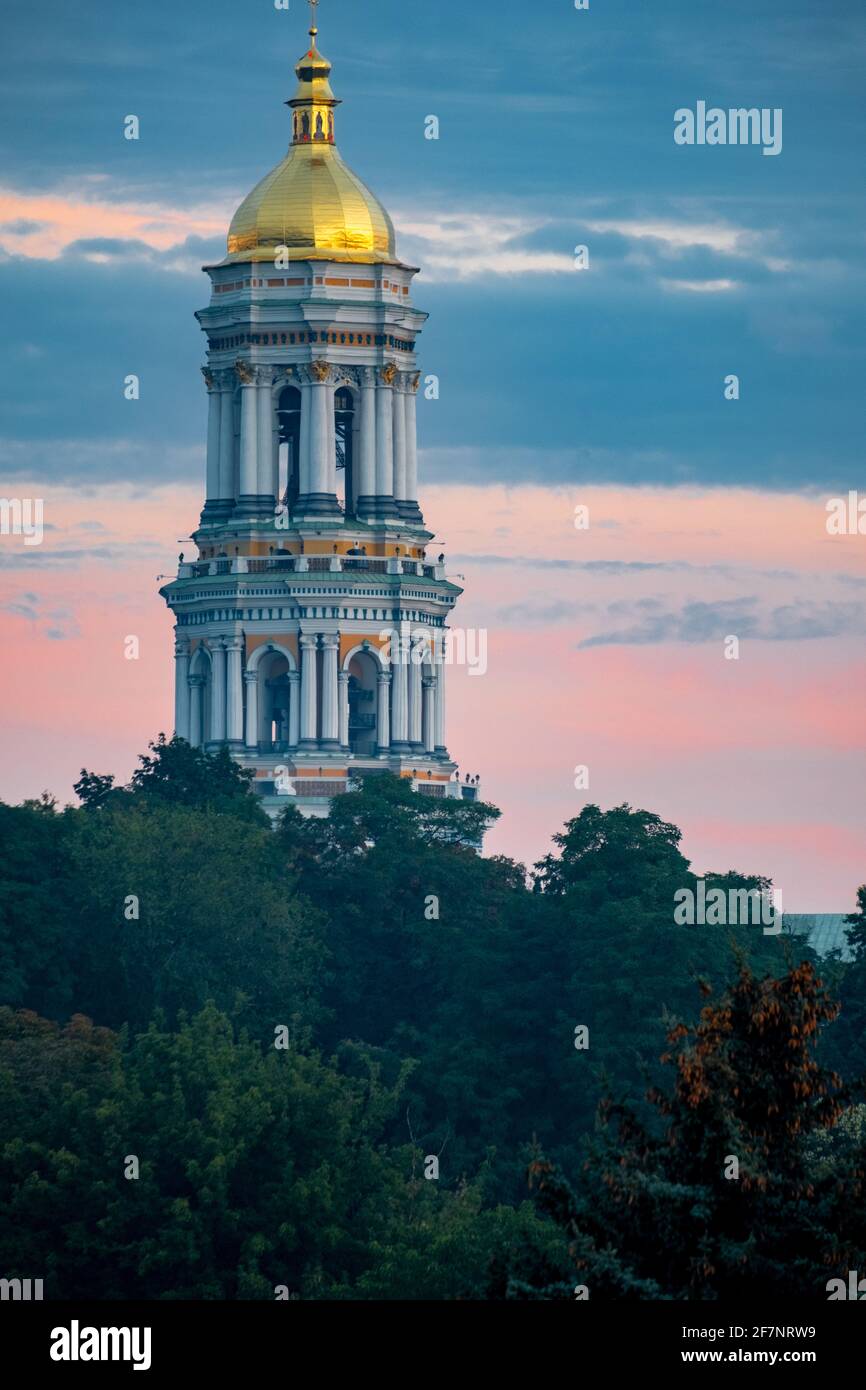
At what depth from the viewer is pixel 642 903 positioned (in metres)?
125

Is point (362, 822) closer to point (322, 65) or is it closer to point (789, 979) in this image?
point (322, 65)

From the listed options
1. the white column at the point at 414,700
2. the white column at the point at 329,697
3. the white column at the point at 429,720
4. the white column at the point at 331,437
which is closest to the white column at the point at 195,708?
the white column at the point at 329,697

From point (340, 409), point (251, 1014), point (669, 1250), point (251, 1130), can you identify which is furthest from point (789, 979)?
point (340, 409)

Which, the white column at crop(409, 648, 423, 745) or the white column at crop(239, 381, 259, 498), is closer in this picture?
the white column at crop(239, 381, 259, 498)

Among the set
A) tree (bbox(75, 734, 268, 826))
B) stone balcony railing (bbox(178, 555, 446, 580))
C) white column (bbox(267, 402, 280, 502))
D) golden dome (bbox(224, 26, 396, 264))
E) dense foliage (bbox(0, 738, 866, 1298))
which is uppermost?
golden dome (bbox(224, 26, 396, 264))

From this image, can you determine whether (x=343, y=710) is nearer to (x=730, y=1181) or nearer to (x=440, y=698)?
(x=440, y=698)

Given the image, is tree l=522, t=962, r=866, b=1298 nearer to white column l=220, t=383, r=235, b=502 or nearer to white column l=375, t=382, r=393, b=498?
white column l=375, t=382, r=393, b=498

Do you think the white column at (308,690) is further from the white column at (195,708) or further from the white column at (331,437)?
the white column at (331,437)

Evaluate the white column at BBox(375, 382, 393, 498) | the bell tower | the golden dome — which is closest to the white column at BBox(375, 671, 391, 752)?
the bell tower

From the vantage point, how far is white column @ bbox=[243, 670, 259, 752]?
14675cm

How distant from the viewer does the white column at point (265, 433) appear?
→ 485 feet

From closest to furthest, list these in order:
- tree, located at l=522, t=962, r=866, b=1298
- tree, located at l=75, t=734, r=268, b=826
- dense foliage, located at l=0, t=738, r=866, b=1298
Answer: tree, located at l=522, t=962, r=866, b=1298 → dense foliage, located at l=0, t=738, r=866, b=1298 → tree, located at l=75, t=734, r=268, b=826

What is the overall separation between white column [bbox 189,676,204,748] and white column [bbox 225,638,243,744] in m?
1.94

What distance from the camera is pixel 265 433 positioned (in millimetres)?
147875
